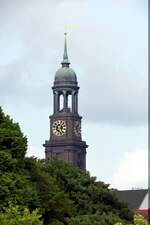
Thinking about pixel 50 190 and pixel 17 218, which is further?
pixel 50 190

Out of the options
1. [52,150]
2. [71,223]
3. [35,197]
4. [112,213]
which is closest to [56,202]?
[71,223]

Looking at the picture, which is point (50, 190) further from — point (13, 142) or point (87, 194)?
point (87, 194)

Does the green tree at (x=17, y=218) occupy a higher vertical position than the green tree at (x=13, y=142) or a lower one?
lower

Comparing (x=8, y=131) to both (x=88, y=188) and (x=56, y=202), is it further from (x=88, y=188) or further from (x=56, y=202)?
(x=88, y=188)

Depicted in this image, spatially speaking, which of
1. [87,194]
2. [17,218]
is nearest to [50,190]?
[87,194]

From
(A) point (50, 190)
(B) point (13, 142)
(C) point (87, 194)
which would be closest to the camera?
(B) point (13, 142)

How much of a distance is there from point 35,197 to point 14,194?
8.87 feet

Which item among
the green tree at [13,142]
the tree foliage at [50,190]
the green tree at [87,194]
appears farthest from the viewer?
the green tree at [87,194]

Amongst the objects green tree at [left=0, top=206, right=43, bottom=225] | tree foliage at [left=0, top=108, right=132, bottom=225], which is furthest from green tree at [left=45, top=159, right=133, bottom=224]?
green tree at [left=0, top=206, right=43, bottom=225]

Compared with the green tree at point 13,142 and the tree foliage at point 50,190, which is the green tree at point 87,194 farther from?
the green tree at point 13,142

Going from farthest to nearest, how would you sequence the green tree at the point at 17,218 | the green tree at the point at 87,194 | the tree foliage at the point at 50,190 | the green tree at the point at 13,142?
the green tree at the point at 87,194, the green tree at the point at 13,142, the tree foliage at the point at 50,190, the green tree at the point at 17,218

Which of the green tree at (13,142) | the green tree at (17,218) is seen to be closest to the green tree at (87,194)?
the green tree at (13,142)

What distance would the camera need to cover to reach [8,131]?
249 ft

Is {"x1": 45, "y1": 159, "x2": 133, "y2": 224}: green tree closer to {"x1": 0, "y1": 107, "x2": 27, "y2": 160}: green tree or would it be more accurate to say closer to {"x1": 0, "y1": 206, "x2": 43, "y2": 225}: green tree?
{"x1": 0, "y1": 107, "x2": 27, "y2": 160}: green tree
